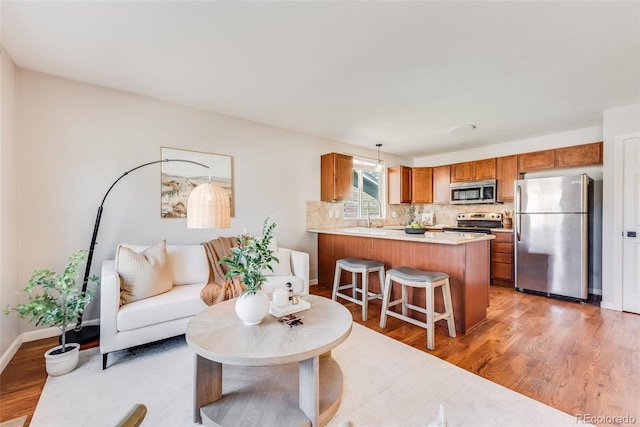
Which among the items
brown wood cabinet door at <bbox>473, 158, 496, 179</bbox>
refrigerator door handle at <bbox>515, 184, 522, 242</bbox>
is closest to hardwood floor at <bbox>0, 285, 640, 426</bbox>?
refrigerator door handle at <bbox>515, 184, 522, 242</bbox>

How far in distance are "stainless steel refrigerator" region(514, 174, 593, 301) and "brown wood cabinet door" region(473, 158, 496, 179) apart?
701mm

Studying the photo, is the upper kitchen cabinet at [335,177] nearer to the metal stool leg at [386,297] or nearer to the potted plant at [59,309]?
the metal stool leg at [386,297]

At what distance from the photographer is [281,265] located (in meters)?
3.12

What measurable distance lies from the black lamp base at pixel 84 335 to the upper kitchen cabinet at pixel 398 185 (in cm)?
490

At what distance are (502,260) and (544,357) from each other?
2.52 meters

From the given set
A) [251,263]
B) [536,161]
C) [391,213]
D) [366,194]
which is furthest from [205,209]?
[536,161]

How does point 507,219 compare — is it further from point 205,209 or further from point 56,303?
point 56,303

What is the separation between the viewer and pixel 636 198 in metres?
3.11

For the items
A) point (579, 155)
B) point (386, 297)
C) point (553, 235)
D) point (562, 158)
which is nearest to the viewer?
point (386, 297)

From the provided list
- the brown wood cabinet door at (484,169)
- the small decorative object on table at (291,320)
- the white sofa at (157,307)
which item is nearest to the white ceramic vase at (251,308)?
the small decorative object on table at (291,320)

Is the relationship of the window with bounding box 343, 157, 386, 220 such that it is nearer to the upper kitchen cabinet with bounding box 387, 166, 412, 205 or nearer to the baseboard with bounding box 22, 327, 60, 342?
the upper kitchen cabinet with bounding box 387, 166, 412, 205

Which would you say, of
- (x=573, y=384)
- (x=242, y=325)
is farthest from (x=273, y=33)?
(x=573, y=384)

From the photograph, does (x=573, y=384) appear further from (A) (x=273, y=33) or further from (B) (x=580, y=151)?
(B) (x=580, y=151)
